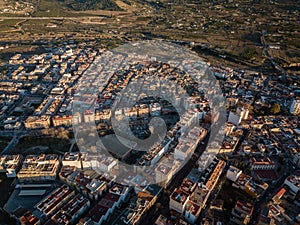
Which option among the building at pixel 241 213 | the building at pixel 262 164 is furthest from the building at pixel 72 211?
the building at pixel 262 164

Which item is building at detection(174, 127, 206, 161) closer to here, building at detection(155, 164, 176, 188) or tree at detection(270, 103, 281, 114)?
building at detection(155, 164, 176, 188)

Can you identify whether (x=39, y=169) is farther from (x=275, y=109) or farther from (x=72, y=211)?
(x=275, y=109)

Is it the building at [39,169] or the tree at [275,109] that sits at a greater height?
the tree at [275,109]

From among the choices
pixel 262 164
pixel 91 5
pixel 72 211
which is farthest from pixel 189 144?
pixel 91 5

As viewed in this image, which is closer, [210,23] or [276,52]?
[276,52]

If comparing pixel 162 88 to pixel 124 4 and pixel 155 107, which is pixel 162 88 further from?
pixel 124 4

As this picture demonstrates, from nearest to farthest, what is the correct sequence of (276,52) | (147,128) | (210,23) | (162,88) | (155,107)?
(147,128), (155,107), (162,88), (276,52), (210,23)

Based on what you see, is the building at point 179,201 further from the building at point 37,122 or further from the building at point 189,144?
the building at point 37,122

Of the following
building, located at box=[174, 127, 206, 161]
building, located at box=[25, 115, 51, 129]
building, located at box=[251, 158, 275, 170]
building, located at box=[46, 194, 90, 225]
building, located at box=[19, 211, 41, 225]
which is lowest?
building, located at box=[25, 115, 51, 129]

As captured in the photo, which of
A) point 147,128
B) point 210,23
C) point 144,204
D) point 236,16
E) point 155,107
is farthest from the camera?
point 236,16

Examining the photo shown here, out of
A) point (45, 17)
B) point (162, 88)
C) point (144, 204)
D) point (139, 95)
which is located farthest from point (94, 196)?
point (45, 17)

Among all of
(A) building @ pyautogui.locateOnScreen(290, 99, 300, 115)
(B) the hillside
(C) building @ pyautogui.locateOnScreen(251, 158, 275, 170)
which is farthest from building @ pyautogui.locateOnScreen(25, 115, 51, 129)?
(B) the hillside
